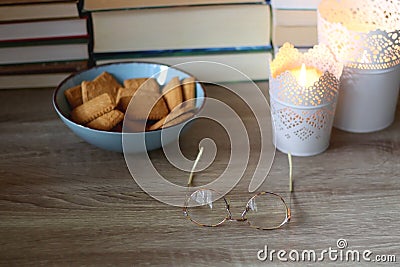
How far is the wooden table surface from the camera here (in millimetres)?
666

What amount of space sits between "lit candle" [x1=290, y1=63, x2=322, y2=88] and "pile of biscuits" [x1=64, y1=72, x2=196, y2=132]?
143mm

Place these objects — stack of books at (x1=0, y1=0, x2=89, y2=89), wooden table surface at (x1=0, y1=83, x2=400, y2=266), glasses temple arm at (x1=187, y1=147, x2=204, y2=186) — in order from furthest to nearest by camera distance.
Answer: stack of books at (x1=0, y1=0, x2=89, y2=89), glasses temple arm at (x1=187, y1=147, x2=204, y2=186), wooden table surface at (x1=0, y1=83, x2=400, y2=266)

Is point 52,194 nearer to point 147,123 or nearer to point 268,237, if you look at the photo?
point 147,123

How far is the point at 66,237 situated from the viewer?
0.68 meters

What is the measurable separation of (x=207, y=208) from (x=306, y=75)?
22 centimetres

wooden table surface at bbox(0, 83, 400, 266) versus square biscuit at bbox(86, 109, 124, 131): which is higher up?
square biscuit at bbox(86, 109, 124, 131)

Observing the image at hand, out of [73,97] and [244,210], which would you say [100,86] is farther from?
[244,210]

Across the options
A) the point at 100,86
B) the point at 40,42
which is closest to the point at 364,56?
the point at 100,86

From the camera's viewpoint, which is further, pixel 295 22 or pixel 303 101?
pixel 295 22

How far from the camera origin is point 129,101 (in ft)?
2.71

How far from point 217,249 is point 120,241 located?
11cm

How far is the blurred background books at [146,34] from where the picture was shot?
0.89 meters

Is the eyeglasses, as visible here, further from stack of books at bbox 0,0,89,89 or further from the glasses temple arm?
stack of books at bbox 0,0,89,89

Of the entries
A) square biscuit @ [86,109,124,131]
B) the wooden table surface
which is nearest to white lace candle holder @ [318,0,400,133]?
the wooden table surface
